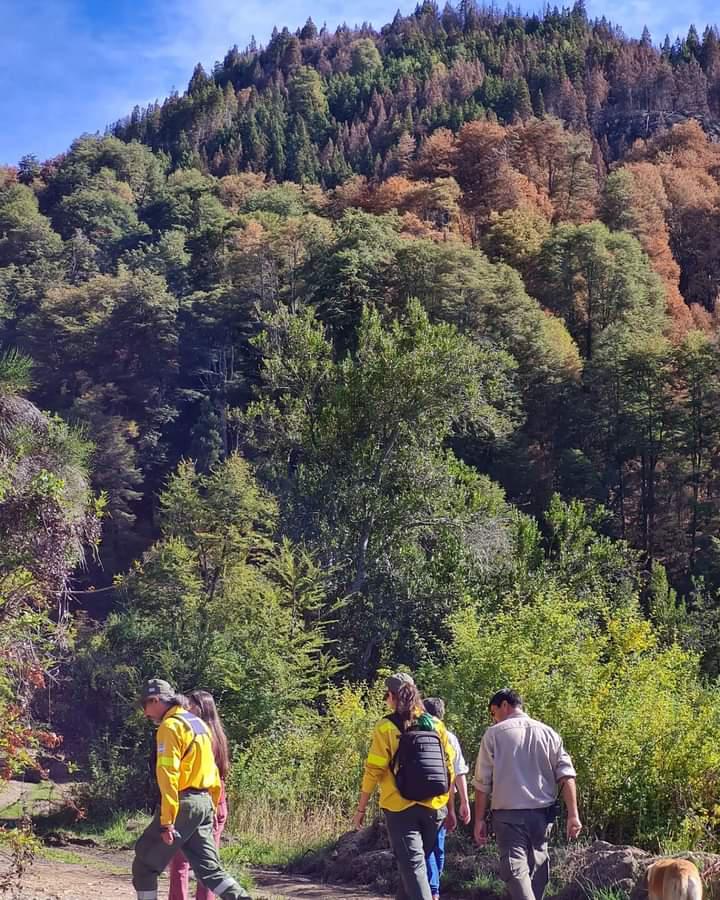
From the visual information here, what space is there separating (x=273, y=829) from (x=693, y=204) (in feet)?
228

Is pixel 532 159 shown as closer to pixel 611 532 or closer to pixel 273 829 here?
pixel 611 532

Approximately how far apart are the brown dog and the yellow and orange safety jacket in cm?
263

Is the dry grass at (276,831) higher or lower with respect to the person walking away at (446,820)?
lower

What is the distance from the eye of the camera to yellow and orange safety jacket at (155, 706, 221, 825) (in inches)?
206

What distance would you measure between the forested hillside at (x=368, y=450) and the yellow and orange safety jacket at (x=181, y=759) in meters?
0.80

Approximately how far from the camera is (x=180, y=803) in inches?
213

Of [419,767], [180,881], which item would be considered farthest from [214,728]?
[419,767]

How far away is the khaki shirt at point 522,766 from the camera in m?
5.37

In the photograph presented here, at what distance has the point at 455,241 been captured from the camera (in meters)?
49.1

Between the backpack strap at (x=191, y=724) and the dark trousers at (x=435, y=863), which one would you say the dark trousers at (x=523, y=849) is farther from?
the backpack strap at (x=191, y=724)

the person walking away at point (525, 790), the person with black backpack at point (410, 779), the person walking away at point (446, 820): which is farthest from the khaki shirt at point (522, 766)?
the person walking away at point (446, 820)

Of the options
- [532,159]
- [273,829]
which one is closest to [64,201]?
[532,159]

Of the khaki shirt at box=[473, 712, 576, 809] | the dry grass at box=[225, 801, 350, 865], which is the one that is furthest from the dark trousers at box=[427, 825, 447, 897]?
the dry grass at box=[225, 801, 350, 865]

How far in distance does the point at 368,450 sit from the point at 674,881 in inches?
840
